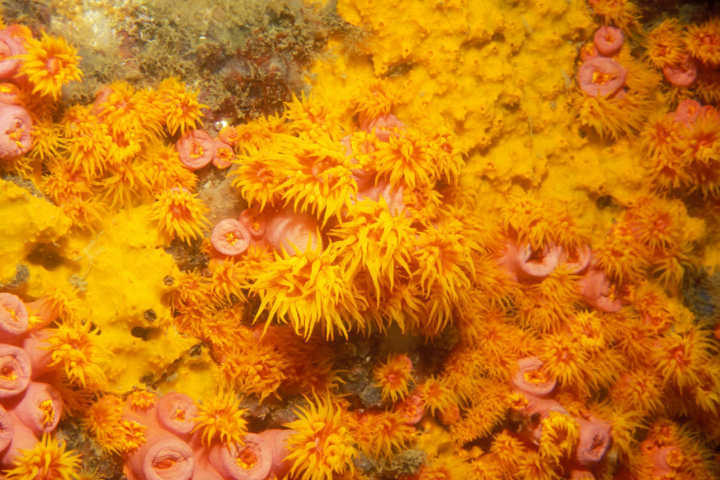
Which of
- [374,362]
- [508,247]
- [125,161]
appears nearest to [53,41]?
[125,161]

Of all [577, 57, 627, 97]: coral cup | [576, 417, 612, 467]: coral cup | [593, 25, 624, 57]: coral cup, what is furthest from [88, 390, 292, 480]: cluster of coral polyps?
[593, 25, 624, 57]: coral cup

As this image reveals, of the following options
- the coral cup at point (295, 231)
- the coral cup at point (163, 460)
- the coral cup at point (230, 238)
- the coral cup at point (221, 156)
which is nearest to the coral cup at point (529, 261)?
the coral cup at point (295, 231)

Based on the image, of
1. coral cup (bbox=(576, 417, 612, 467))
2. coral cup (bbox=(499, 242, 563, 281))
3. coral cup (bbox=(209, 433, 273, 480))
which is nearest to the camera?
coral cup (bbox=(209, 433, 273, 480))

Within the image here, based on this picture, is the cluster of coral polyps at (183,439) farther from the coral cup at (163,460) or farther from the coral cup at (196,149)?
the coral cup at (196,149)

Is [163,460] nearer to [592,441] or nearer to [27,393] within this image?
[27,393]

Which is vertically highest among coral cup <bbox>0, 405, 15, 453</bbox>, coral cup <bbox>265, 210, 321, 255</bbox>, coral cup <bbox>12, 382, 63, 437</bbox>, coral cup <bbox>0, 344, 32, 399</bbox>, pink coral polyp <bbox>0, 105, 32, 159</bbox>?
pink coral polyp <bbox>0, 105, 32, 159</bbox>

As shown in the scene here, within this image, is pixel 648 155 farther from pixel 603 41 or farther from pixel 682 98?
pixel 603 41

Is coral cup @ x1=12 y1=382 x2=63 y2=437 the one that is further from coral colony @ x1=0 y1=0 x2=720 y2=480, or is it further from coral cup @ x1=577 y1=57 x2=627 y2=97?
coral cup @ x1=577 y1=57 x2=627 y2=97
